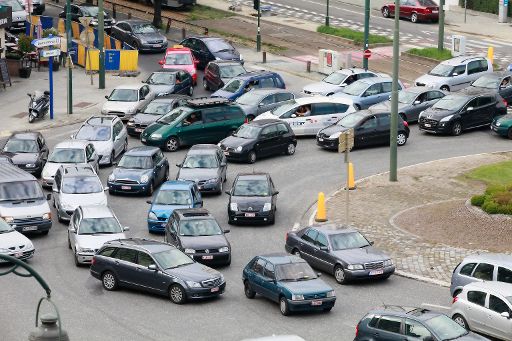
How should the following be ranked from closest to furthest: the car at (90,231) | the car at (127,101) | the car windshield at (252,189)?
the car at (90,231) < the car windshield at (252,189) < the car at (127,101)

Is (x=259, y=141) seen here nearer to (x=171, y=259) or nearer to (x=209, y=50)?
(x=171, y=259)

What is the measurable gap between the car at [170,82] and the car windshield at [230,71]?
1598mm

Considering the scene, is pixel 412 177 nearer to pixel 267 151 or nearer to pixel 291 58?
pixel 267 151

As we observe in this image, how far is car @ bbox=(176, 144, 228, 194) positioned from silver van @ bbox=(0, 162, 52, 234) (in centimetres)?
522

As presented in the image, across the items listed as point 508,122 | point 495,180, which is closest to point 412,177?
point 495,180

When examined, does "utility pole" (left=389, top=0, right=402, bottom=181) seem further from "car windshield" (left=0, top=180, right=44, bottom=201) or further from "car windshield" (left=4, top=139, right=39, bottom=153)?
"car windshield" (left=4, top=139, right=39, bottom=153)

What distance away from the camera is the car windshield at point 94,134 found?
46.6m

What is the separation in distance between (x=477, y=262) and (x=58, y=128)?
1018 inches

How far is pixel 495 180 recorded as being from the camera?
144 feet

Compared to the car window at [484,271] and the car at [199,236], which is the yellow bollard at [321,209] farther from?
the car window at [484,271]

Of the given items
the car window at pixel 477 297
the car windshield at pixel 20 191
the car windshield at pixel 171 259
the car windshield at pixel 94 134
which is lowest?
the car windshield at pixel 94 134

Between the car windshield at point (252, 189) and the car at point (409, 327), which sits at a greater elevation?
the car at point (409, 327)

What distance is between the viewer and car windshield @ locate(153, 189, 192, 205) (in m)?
38.8

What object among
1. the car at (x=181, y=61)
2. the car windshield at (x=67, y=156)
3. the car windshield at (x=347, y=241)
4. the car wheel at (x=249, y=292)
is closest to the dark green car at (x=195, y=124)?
the car windshield at (x=67, y=156)
